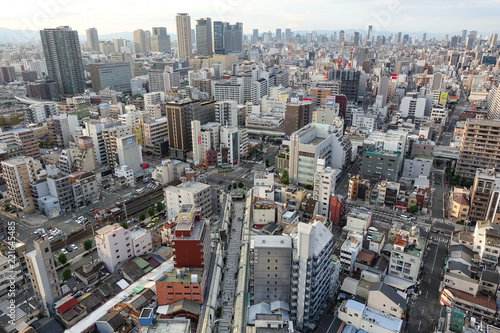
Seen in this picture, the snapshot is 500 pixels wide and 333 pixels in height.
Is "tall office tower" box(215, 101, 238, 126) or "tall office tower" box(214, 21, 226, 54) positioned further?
"tall office tower" box(214, 21, 226, 54)

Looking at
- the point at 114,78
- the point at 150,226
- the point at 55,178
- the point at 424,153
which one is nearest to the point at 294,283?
the point at 150,226

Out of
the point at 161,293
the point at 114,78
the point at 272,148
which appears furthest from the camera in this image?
the point at 114,78

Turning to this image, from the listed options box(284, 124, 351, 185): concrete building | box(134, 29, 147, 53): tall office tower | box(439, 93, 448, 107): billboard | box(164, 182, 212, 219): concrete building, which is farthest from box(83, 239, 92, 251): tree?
box(134, 29, 147, 53): tall office tower

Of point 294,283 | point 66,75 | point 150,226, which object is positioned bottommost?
point 150,226

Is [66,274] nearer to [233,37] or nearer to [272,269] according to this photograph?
[272,269]

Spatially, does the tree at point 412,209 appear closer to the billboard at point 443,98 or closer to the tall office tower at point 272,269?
the tall office tower at point 272,269

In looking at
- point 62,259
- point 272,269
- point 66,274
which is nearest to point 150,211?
point 62,259

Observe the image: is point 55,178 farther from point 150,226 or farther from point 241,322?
point 241,322

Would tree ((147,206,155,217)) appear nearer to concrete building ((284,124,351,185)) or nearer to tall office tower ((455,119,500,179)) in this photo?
concrete building ((284,124,351,185))
